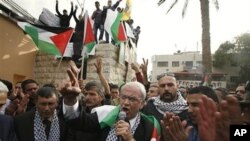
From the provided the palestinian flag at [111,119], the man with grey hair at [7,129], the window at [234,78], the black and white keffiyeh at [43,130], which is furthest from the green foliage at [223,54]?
the man with grey hair at [7,129]

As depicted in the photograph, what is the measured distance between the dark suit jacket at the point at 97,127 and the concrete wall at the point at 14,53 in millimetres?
6915

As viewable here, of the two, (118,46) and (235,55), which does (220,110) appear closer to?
(118,46)

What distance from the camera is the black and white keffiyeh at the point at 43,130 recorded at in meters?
3.50

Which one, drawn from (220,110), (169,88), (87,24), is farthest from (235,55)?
(220,110)

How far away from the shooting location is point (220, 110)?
1926mm

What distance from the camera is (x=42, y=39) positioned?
887 cm

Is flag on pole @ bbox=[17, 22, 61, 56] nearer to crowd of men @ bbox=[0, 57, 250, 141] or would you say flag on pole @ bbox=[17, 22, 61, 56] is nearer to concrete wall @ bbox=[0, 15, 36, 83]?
concrete wall @ bbox=[0, 15, 36, 83]

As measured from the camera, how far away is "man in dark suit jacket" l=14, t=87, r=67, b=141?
3486 mm

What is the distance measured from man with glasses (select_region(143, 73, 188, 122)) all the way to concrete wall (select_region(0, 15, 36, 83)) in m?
6.16

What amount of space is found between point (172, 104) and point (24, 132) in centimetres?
170

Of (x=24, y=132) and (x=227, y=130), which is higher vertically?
(x=227, y=130)

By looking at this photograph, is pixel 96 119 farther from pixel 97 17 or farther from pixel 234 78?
pixel 234 78

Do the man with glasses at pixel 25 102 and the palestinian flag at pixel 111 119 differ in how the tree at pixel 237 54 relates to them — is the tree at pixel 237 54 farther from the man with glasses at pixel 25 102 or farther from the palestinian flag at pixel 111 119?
the palestinian flag at pixel 111 119

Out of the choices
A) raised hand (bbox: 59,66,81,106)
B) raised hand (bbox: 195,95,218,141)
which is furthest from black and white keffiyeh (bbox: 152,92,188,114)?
raised hand (bbox: 195,95,218,141)
